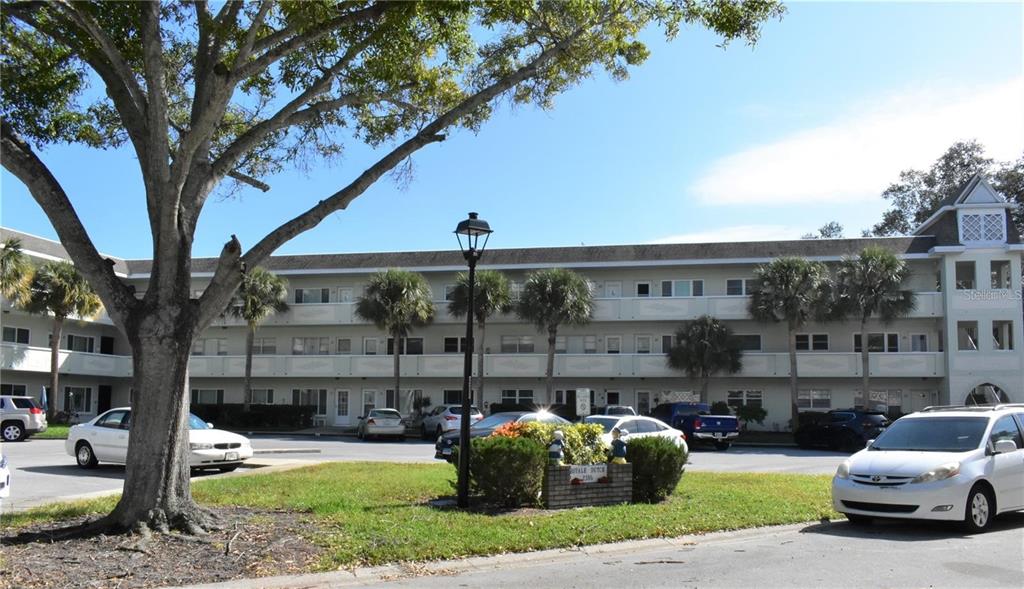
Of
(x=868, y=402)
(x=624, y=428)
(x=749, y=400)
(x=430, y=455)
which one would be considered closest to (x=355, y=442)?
(x=430, y=455)

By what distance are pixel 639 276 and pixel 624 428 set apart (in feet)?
70.5

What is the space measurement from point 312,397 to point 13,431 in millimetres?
16974

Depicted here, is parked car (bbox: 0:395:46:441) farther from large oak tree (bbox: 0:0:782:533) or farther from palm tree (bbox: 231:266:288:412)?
large oak tree (bbox: 0:0:782:533)

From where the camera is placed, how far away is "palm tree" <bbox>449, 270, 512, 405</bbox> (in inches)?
1481

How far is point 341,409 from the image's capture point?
4372 cm

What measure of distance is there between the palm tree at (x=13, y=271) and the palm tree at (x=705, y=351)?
27.6 meters

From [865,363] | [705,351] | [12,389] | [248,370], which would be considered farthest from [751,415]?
[12,389]

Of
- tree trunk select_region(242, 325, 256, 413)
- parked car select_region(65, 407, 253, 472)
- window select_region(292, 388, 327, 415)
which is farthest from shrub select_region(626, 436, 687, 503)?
window select_region(292, 388, 327, 415)

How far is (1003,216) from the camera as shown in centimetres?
3684

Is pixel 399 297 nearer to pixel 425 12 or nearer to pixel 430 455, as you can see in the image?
pixel 430 455

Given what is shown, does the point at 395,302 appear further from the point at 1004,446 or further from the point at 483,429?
the point at 1004,446

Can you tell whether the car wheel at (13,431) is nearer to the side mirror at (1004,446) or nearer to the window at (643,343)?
the window at (643,343)

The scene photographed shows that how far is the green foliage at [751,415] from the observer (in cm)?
3775

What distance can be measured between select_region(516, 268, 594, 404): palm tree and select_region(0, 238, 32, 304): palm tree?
2060 centimetres
